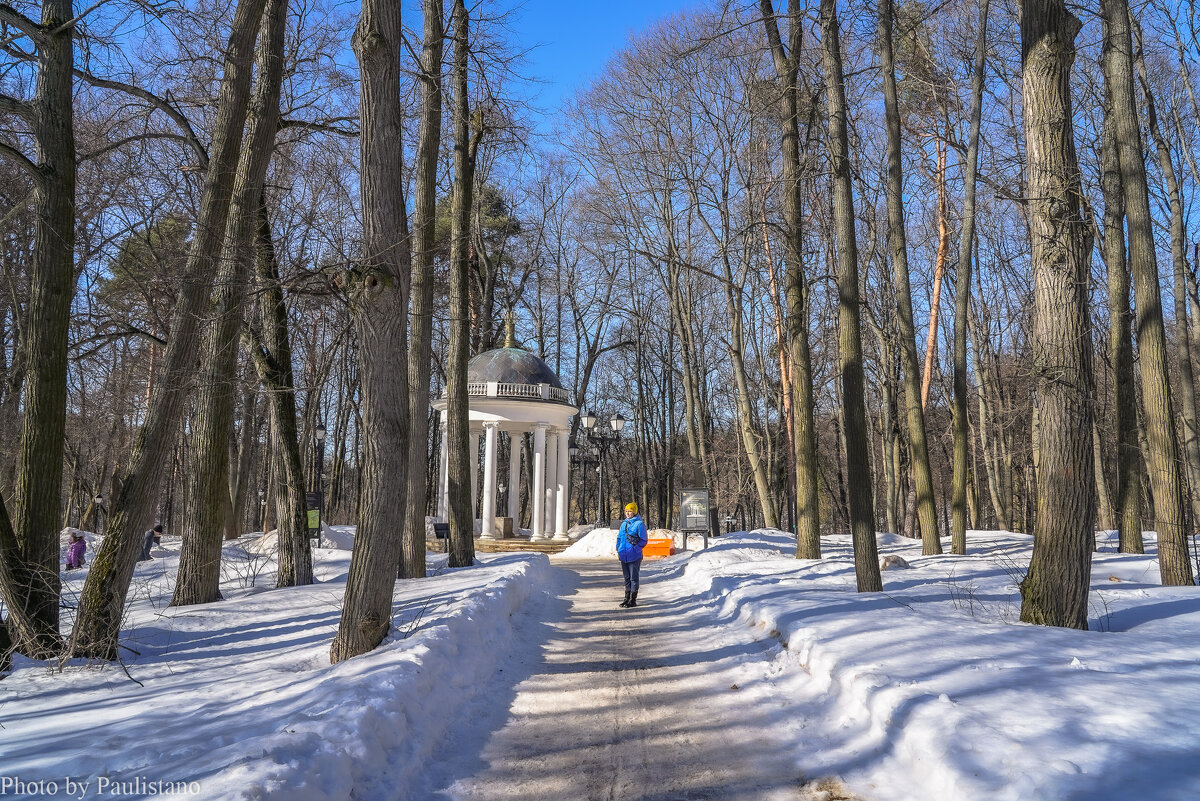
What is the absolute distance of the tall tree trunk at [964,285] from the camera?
13469 millimetres

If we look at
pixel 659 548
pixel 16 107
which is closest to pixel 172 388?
pixel 16 107

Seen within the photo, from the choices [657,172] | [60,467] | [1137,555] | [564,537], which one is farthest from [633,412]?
[60,467]

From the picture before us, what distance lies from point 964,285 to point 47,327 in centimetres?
1410

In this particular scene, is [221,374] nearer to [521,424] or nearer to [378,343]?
[378,343]

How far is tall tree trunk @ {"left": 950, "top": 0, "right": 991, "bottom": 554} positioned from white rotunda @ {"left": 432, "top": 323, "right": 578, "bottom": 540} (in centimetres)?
1464

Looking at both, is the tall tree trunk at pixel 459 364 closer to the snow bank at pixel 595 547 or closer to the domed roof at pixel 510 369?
the snow bank at pixel 595 547

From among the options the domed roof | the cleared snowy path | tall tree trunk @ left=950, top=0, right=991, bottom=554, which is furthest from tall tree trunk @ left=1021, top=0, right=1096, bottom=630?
the domed roof

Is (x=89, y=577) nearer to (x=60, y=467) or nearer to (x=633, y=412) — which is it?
(x=60, y=467)

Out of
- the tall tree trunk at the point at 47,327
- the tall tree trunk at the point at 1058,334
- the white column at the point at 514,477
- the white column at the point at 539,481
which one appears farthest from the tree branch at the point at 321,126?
the white column at the point at 514,477

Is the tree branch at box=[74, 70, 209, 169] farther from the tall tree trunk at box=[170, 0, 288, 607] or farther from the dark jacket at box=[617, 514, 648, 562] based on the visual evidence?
the dark jacket at box=[617, 514, 648, 562]

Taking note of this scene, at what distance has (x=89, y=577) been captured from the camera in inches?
270

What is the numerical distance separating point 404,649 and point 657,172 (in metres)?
20.2

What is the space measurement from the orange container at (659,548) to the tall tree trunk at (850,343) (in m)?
12.9

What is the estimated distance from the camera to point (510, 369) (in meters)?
27.0
